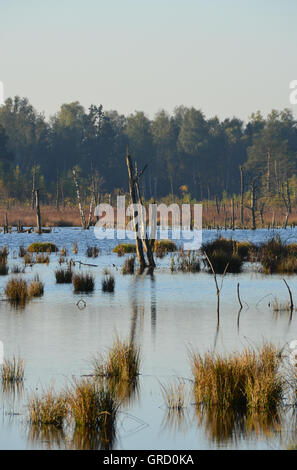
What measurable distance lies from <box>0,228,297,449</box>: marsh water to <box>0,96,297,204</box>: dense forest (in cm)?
7648

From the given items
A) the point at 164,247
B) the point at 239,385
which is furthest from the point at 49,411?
the point at 164,247

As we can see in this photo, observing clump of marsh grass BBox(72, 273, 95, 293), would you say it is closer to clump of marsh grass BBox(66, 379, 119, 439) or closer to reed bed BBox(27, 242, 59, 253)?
clump of marsh grass BBox(66, 379, 119, 439)

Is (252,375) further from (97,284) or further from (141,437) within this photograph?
(97,284)

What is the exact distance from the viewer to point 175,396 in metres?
10.3

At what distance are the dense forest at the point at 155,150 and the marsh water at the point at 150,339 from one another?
76.5 m

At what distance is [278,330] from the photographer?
15906mm

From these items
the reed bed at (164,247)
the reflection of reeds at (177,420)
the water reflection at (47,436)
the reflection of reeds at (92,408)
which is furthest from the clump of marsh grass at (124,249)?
the water reflection at (47,436)

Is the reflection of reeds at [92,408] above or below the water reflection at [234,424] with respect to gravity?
above

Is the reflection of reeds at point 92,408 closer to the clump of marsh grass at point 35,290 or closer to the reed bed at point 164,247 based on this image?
the clump of marsh grass at point 35,290

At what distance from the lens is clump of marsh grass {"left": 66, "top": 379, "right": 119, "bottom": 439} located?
897 cm

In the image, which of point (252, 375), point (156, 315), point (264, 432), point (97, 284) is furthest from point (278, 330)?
point (97, 284)

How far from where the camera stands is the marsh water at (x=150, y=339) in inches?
350

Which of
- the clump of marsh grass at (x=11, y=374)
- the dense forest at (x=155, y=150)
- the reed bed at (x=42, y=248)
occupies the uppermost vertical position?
the dense forest at (x=155, y=150)
